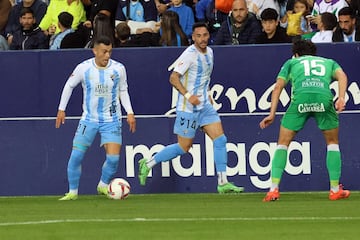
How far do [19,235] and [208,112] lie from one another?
641 cm

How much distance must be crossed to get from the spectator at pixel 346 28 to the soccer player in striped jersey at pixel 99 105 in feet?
11.9

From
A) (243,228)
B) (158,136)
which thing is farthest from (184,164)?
(243,228)

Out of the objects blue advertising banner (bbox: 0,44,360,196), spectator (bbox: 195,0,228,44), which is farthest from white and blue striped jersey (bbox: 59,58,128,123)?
spectator (bbox: 195,0,228,44)

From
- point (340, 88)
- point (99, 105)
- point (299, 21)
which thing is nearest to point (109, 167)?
point (99, 105)

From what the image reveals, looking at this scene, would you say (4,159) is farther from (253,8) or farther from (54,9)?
(253,8)

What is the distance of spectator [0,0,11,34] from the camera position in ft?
76.1

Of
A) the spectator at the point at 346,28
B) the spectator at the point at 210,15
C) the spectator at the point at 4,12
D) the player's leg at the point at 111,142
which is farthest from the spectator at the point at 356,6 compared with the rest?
the spectator at the point at 4,12

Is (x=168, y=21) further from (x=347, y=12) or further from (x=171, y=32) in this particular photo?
(x=347, y=12)

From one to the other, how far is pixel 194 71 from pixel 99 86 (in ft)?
4.70

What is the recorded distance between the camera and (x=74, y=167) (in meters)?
18.4

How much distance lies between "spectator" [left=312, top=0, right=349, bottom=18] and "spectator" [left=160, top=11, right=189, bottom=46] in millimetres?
2117

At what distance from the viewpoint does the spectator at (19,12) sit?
22797 millimetres

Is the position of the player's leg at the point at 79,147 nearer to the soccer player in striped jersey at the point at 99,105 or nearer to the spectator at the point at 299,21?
the soccer player in striped jersey at the point at 99,105

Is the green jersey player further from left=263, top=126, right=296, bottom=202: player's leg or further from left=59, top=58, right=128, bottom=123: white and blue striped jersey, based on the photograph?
left=59, top=58, right=128, bottom=123: white and blue striped jersey
